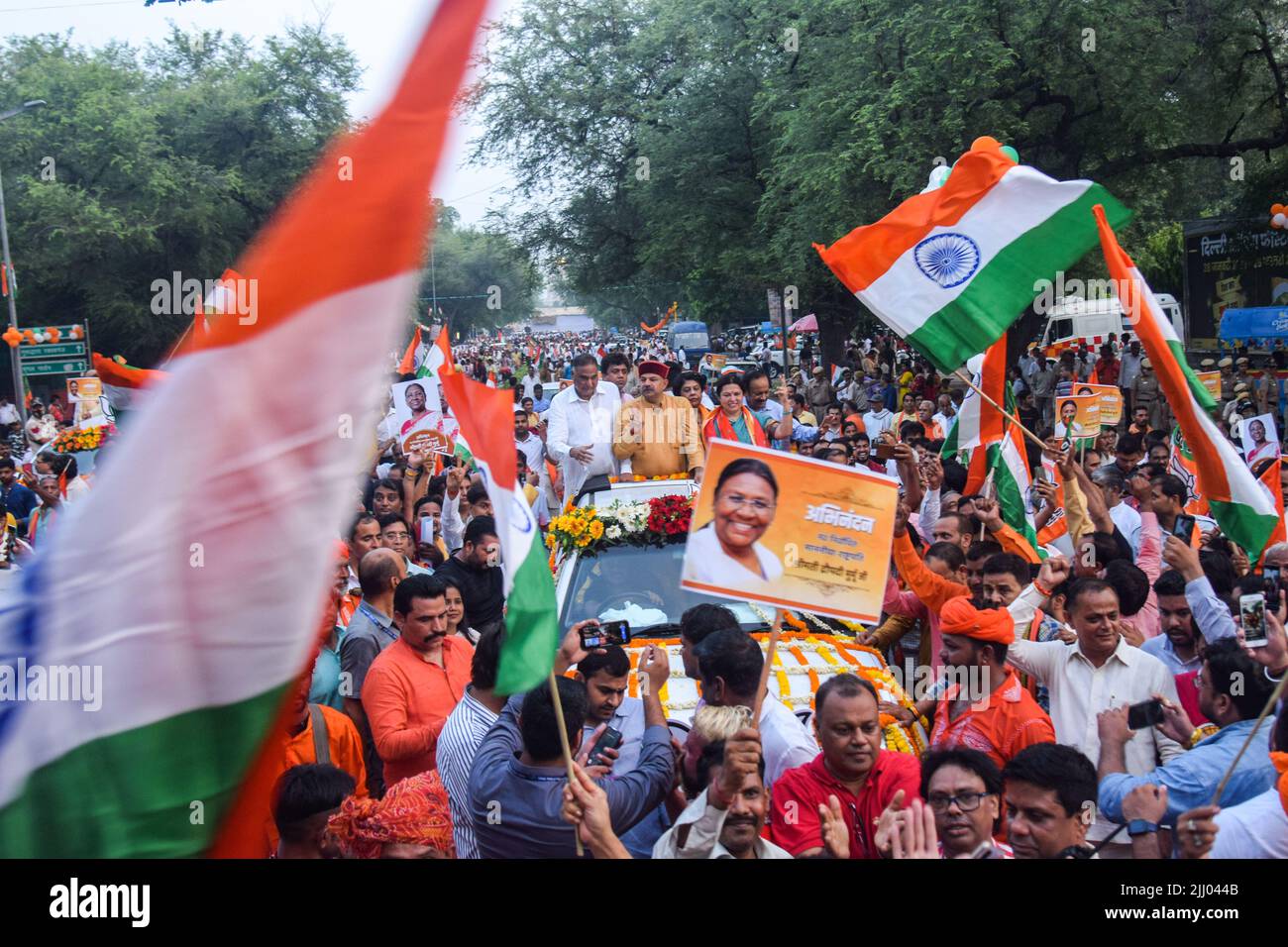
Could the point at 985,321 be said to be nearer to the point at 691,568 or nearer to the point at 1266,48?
the point at 691,568

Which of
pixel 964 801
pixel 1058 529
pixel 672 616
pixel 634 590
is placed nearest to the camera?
pixel 964 801

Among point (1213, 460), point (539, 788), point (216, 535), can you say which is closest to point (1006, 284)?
point (1213, 460)

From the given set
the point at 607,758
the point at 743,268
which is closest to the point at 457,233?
the point at 743,268

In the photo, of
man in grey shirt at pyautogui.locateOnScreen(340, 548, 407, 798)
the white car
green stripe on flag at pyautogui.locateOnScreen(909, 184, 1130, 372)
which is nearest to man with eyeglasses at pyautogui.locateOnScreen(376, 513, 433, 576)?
the white car

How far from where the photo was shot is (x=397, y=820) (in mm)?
4051

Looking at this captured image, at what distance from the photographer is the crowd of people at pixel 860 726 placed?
3.58 metres

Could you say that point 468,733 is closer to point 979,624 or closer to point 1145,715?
point 979,624

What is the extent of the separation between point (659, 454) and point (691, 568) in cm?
537

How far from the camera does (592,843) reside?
11.2 ft

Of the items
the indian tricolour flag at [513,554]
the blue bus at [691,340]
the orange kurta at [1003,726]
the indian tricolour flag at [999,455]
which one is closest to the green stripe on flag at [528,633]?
the indian tricolour flag at [513,554]

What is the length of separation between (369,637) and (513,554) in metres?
A: 2.75

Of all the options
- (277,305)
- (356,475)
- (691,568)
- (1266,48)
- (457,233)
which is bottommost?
(691,568)

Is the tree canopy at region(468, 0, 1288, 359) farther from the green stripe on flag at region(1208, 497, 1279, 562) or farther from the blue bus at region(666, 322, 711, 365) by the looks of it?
the blue bus at region(666, 322, 711, 365)
